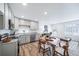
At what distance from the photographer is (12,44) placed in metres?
1.77

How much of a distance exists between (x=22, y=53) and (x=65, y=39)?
34.4 inches

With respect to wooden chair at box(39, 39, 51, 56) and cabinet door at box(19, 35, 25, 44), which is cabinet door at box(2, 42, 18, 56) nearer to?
cabinet door at box(19, 35, 25, 44)

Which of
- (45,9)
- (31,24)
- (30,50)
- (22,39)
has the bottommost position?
(30,50)

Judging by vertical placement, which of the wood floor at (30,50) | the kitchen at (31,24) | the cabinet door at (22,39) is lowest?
the wood floor at (30,50)

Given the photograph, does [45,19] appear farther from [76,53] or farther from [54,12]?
[76,53]

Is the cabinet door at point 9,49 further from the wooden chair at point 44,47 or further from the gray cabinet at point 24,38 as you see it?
the wooden chair at point 44,47

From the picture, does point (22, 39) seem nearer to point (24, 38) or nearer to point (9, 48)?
point (24, 38)

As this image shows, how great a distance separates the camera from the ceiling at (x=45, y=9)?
69.5 inches

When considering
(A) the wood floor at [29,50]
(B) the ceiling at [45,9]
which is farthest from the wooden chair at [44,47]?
(B) the ceiling at [45,9]

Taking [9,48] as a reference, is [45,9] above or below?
above

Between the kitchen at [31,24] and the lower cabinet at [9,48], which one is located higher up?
the kitchen at [31,24]

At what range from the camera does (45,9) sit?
5.89 ft

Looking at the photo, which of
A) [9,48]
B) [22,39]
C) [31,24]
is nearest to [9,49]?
[9,48]

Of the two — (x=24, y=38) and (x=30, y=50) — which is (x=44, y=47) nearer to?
(x=30, y=50)
